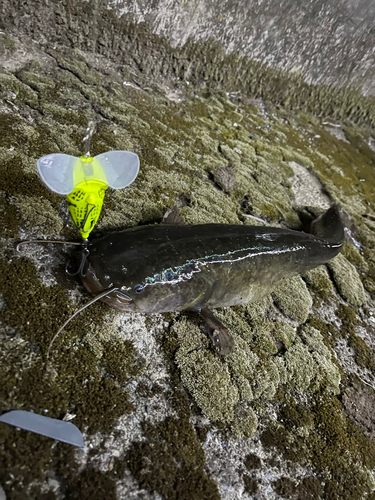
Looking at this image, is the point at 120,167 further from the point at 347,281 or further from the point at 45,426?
the point at 347,281

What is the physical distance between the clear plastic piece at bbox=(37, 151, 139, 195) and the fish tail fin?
3062mm

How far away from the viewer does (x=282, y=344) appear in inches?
129

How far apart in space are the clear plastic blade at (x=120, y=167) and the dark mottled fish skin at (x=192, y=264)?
0.60 meters

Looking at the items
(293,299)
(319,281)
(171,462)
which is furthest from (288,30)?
(171,462)

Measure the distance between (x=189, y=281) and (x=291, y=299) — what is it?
148cm

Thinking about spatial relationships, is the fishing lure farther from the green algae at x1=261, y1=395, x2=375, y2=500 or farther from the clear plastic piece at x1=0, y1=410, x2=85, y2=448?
the green algae at x1=261, y1=395, x2=375, y2=500

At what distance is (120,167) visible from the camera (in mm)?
2148

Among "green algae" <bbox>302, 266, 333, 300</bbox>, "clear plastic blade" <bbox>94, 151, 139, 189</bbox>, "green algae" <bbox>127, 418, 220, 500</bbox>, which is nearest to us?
"green algae" <bbox>127, 418, 220, 500</bbox>

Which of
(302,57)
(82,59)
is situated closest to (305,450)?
(82,59)

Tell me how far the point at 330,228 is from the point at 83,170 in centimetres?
367

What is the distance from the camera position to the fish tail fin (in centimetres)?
443

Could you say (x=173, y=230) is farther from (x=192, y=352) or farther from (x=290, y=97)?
(x=290, y=97)

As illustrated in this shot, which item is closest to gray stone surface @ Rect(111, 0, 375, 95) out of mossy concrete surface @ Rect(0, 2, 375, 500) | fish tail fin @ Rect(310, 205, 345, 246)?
mossy concrete surface @ Rect(0, 2, 375, 500)

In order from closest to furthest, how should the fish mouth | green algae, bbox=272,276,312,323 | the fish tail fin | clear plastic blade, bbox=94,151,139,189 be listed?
clear plastic blade, bbox=94,151,139,189 → the fish mouth → green algae, bbox=272,276,312,323 → the fish tail fin
